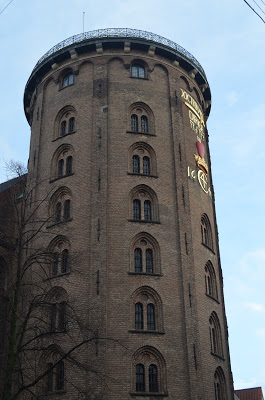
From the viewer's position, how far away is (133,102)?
30578mm

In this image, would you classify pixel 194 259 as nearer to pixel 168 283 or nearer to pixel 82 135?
pixel 168 283

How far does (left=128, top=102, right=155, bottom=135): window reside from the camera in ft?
98.9

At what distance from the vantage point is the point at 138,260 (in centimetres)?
2622

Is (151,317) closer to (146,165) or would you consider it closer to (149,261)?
(149,261)

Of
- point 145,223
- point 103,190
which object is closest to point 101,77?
point 103,190

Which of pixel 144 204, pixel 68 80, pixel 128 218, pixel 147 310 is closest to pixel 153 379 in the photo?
pixel 147 310

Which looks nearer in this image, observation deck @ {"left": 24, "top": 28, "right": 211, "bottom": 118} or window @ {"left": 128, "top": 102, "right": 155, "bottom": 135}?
window @ {"left": 128, "top": 102, "right": 155, "bottom": 135}

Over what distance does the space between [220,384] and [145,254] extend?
25.1 ft

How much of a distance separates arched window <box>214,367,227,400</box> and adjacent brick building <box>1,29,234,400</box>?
14 cm

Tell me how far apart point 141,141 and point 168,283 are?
8.39 meters

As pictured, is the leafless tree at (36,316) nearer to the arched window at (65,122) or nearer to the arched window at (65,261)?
the arched window at (65,261)

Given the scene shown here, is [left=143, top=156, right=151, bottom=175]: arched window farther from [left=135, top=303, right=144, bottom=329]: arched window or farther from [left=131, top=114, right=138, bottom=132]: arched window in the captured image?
[left=135, top=303, right=144, bottom=329]: arched window

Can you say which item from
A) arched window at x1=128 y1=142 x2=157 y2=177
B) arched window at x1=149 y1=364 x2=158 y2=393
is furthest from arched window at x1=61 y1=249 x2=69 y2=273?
arched window at x1=149 y1=364 x2=158 y2=393

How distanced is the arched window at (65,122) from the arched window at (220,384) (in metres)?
15.5
